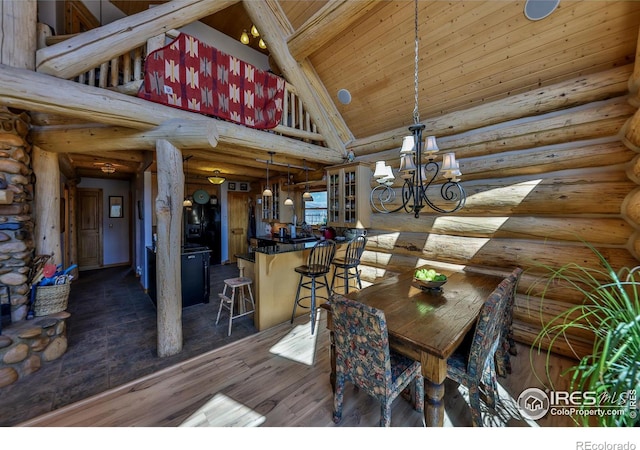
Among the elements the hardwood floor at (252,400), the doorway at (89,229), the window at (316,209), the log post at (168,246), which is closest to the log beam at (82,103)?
the log post at (168,246)

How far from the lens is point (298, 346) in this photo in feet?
9.51

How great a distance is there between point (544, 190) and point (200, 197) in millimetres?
6977

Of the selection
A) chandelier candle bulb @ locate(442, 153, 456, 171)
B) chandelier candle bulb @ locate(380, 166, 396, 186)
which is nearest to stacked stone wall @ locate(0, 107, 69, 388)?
chandelier candle bulb @ locate(380, 166, 396, 186)

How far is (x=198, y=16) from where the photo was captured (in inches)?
122

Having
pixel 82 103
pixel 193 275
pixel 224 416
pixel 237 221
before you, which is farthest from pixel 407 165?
pixel 237 221

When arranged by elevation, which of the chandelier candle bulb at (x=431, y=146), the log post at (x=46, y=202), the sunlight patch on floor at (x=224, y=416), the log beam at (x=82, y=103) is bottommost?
the sunlight patch on floor at (x=224, y=416)

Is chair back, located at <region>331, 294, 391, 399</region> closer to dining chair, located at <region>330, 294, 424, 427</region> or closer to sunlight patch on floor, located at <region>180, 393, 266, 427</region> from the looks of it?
dining chair, located at <region>330, 294, 424, 427</region>

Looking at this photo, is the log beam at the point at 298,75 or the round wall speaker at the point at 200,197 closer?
the log beam at the point at 298,75

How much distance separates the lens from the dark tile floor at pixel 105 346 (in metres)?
2.14

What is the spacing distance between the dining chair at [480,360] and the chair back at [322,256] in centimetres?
184

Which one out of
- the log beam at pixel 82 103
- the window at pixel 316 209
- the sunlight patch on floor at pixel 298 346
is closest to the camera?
the log beam at pixel 82 103

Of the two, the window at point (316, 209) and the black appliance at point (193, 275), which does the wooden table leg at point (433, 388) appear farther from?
the window at point (316, 209)

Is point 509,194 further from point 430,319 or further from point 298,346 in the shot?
point 298,346
